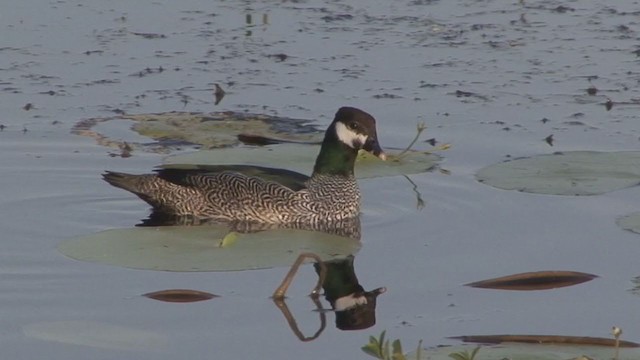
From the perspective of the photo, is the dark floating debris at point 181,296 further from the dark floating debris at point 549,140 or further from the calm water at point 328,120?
the dark floating debris at point 549,140

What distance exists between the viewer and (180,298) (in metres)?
9.24

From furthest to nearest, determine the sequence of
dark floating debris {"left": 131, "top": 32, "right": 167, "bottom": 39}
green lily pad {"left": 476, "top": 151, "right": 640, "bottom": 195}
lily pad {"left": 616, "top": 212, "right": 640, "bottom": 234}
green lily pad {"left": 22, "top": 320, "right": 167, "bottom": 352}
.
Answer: dark floating debris {"left": 131, "top": 32, "right": 167, "bottom": 39}, green lily pad {"left": 476, "top": 151, "right": 640, "bottom": 195}, lily pad {"left": 616, "top": 212, "right": 640, "bottom": 234}, green lily pad {"left": 22, "top": 320, "right": 167, "bottom": 352}

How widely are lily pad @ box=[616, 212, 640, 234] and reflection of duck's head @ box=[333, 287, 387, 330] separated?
174 centimetres

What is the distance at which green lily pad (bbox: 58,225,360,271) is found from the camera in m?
9.80

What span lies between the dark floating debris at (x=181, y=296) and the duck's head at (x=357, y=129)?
251 cm

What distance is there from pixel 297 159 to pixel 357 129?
105cm

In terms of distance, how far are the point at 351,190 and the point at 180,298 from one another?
260cm

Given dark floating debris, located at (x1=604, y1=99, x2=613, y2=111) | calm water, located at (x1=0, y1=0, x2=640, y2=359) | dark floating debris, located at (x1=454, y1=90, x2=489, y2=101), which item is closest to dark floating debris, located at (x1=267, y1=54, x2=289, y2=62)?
calm water, located at (x1=0, y1=0, x2=640, y2=359)

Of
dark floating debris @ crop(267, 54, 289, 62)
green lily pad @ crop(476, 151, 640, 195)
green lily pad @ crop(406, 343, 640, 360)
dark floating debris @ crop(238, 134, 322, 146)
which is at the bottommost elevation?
green lily pad @ crop(406, 343, 640, 360)

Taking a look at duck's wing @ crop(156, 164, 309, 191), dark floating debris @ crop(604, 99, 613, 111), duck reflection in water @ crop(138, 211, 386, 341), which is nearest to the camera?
duck reflection in water @ crop(138, 211, 386, 341)

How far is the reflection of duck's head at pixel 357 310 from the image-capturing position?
895 centimetres

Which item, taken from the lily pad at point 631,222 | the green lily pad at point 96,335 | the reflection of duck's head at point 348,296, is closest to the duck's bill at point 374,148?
the reflection of duck's head at point 348,296

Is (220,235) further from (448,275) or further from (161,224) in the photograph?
(448,275)

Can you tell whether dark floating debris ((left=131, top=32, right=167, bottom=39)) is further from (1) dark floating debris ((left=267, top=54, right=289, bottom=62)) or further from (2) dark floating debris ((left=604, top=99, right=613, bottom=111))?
(2) dark floating debris ((left=604, top=99, right=613, bottom=111))
